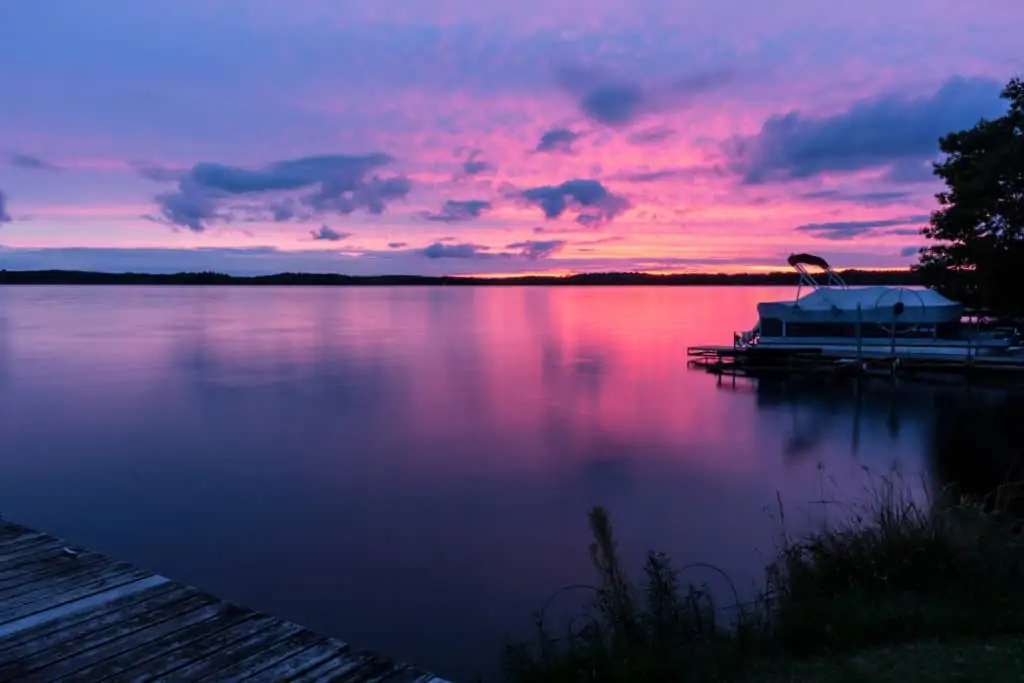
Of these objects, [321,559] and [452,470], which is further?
[452,470]

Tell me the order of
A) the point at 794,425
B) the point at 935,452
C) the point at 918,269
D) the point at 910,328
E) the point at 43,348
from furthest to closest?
1. the point at 43,348
2. the point at 910,328
3. the point at 918,269
4. the point at 794,425
5. the point at 935,452

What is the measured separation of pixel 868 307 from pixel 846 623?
30616mm

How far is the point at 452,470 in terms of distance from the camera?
16.3 m

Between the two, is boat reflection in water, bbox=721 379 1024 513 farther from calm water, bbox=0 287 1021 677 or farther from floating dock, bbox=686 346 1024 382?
floating dock, bbox=686 346 1024 382

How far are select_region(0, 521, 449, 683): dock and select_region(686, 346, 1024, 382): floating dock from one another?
28892 millimetres

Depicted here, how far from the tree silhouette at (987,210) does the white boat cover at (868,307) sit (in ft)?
11.8

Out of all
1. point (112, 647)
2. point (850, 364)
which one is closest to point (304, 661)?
point (112, 647)

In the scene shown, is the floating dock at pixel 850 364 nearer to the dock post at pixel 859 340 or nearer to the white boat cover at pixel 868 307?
the dock post at pixel 859 340

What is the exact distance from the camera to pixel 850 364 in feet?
104

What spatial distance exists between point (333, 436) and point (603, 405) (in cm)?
934

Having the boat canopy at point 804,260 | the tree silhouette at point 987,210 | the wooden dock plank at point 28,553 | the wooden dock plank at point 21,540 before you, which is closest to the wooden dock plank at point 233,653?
Answer: the wooden dock plank at point 28,553

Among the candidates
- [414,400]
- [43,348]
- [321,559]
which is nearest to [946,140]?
[414,400]

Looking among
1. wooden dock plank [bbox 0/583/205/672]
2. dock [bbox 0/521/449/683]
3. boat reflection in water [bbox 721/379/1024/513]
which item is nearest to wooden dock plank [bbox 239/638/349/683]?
dock [bbox 0/521/449/683]

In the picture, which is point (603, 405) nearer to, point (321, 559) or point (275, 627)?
point (321, 559)
